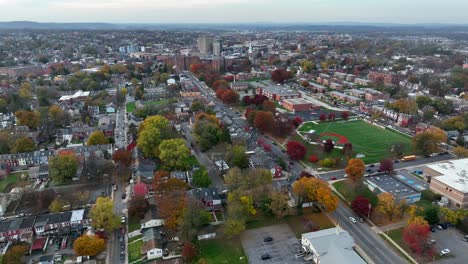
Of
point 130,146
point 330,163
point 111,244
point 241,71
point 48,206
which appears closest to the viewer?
point 111,244

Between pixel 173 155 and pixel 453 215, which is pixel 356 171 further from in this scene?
pixel 173 155

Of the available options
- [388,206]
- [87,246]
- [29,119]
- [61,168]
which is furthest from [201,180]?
[29,119]

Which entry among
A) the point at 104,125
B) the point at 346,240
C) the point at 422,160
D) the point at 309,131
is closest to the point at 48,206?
the point at 104,125

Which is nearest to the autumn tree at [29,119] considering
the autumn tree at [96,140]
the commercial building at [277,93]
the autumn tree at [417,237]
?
the autumn tree at [96,140]

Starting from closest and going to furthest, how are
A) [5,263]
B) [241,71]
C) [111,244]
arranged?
[5,263], [111,244], [241,71]

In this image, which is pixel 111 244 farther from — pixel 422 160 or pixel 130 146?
Answer: pixel 422 160

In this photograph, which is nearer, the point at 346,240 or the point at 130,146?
the point at 346,240

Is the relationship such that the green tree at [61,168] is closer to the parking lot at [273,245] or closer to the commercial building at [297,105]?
the parking lot at [273,245]
